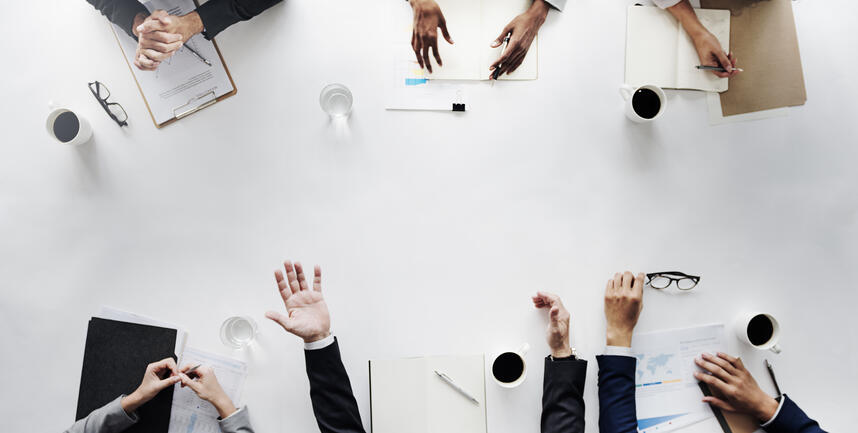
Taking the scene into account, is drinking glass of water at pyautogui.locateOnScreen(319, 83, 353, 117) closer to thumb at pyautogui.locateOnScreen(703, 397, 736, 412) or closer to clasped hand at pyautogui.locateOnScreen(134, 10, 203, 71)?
clasped hand at pyautogui.locateOnScreen(134, 10, 203, 71)

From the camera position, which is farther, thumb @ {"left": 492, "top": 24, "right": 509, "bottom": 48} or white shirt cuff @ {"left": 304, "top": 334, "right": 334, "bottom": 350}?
thumb @ {"left": 492, "top": 24, "right": 509, "bottom": 48}

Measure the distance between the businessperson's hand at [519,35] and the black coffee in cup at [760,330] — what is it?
3.41ft

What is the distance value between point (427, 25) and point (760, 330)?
4.36 feet

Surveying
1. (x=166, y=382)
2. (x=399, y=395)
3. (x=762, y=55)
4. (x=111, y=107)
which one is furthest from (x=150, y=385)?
(x=762, y=55)

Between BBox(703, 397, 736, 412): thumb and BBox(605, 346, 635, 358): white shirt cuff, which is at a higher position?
BBox(605, 346, 635, 358): white shirt cuff

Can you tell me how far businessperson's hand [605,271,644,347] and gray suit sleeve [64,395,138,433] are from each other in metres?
1.39

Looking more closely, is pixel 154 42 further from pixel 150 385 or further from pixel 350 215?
pixel 150 385

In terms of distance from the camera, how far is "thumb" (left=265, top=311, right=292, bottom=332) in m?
1.15

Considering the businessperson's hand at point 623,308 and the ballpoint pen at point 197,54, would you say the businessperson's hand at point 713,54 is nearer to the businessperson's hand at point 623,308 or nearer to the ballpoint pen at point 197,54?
the businessperson's hand at point 623,308

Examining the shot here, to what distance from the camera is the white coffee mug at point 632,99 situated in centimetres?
137

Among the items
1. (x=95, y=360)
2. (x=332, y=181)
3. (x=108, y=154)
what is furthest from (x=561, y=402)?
(x=108, y=154)

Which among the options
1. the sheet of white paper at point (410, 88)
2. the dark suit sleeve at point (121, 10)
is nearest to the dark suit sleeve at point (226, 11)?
the dark suit sleeve at point (121, 10)

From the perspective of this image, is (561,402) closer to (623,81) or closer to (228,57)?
(623,81)

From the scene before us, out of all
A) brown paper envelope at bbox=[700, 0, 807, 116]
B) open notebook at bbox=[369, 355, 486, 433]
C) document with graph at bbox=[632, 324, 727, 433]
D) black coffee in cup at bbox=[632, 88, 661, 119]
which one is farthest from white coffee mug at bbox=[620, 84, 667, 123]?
open notebook at bbox=[369, 355, 486, 433]
